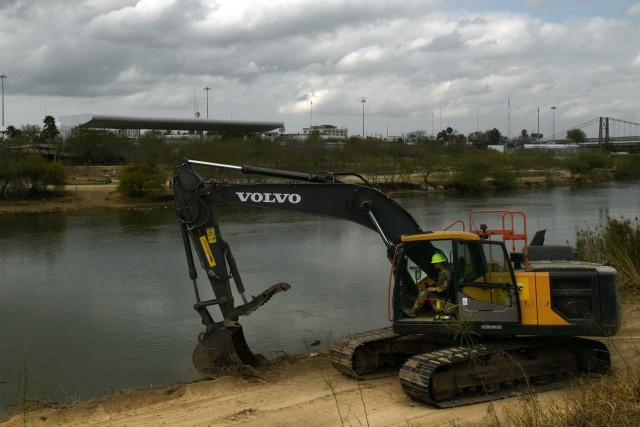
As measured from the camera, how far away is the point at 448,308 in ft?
30.3

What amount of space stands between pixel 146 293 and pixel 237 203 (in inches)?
364

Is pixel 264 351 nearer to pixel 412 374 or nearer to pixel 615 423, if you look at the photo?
pixel 412 374

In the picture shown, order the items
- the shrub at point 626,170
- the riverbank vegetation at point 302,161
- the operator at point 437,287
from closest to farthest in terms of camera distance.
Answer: the operator at point 437,287
the riverbank vegetation at point 302,161
the shrub at point 626,170

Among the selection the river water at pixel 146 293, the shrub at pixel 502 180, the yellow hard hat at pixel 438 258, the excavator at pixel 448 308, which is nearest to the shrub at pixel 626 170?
the shrub at pixel 502 180

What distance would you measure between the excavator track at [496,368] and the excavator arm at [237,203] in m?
1.98

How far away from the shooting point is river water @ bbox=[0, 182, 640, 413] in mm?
12711

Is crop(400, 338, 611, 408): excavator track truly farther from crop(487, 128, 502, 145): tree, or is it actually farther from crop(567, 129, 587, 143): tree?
crop(567, 129, 587, 143): tree

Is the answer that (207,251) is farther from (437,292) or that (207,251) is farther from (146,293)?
(146,293)

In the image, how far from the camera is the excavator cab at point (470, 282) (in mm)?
9172

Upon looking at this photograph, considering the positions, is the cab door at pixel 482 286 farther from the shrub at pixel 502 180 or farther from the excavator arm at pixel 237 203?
the shrub at pixel 502 180

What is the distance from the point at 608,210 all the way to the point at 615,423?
37584mm

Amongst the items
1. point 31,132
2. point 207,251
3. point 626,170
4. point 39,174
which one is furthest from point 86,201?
point 626,170

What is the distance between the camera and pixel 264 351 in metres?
13.1

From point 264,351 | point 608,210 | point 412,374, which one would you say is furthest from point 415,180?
point 412,374
